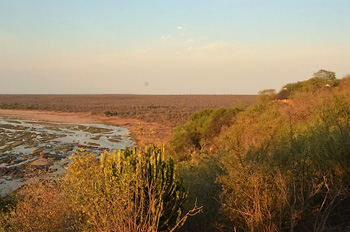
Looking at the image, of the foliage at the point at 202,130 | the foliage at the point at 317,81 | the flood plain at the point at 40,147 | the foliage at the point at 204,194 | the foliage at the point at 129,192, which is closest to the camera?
the foliage at the point at 129,192

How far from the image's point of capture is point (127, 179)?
4883mm

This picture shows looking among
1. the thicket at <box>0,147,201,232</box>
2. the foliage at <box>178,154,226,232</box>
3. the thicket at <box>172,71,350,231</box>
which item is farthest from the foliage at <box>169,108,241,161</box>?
the thicket at <box>0,147,201,232</box>

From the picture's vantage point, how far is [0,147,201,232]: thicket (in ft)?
15.9

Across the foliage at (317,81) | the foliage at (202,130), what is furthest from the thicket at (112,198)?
the foliage at (317,81)

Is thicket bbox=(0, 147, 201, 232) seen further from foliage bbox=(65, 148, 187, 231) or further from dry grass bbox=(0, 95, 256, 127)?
dry grass bbox=(0, 95, 256, 127)

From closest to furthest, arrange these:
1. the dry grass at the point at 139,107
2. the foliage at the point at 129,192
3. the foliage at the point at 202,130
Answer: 1. the foliage at the point at 129,192
2. the foliage at the point at 202,130
3. the dry grass at the point at 139,107

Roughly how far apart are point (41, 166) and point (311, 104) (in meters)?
14.8

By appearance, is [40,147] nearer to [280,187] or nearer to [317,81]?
[280,187]

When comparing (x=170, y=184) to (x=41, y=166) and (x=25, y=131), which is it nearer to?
(x=41, y=166)

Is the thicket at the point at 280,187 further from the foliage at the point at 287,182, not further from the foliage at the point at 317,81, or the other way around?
the foliage at the point at 317,81

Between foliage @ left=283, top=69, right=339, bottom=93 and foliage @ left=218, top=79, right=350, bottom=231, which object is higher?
foliage @ left=283, top=69, right=339, bottom=93

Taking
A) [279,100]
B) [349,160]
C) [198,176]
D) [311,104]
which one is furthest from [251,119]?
[349,160]

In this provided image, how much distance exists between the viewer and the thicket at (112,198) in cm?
485

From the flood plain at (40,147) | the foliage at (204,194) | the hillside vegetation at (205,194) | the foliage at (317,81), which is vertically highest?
the foliage at (317,81)
